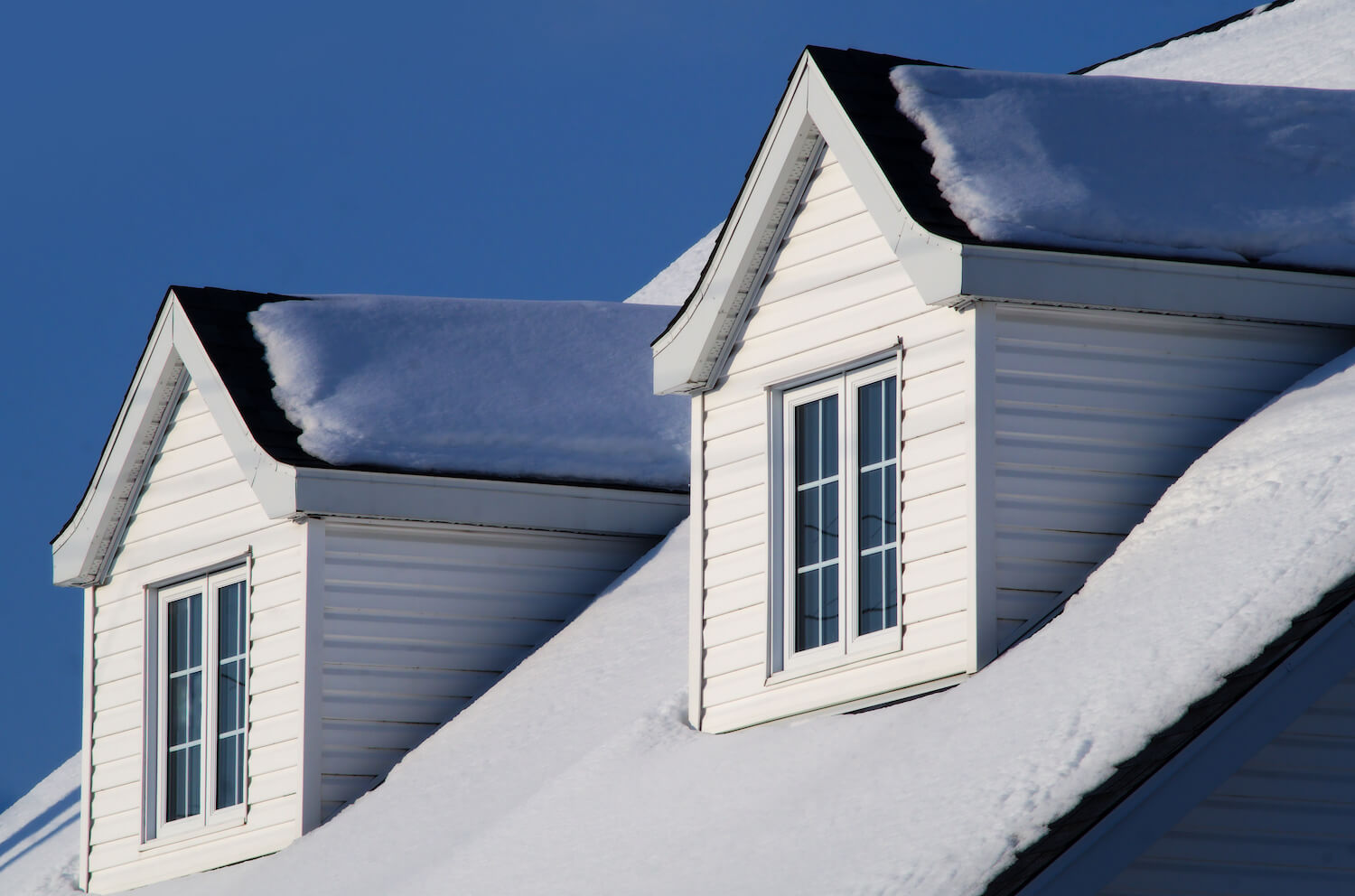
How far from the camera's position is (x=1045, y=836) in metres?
6.40

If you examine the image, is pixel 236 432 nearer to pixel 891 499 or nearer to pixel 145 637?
pixel 145 637

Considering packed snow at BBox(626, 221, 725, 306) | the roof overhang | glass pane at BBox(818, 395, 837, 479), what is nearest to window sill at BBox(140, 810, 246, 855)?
the roof overhang

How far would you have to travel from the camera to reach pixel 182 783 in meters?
12.8

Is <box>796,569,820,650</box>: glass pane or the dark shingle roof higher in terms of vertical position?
the dark shingle roof

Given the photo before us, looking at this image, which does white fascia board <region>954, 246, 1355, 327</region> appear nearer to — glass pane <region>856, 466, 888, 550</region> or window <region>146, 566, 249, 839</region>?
glass pane <region>856, 466, 888, 550</region>

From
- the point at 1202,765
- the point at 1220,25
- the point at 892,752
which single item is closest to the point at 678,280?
the point at 1220,25

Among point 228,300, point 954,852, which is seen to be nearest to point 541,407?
point 228,300

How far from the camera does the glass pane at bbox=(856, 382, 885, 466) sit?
9250 millimetres

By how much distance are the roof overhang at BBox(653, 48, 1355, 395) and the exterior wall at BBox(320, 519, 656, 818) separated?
282 centimetres

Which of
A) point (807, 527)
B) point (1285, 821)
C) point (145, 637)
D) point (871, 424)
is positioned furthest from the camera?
point (145, 637)

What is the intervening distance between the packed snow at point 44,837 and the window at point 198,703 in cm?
125

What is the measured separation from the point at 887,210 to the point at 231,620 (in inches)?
211

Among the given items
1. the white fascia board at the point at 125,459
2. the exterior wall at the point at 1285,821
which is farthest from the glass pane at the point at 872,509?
the white fascia board at the point at 125,459

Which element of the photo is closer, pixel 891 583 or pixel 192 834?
pixel 891 583
